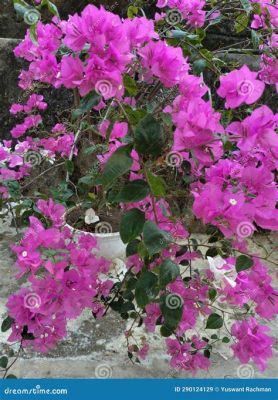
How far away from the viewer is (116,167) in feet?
1.91

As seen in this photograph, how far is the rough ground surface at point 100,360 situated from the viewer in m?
1.23

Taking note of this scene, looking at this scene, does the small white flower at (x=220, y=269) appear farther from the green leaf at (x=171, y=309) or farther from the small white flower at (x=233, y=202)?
the small white flower at (x=233, y=202)

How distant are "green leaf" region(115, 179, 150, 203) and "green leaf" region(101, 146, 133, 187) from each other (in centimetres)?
5

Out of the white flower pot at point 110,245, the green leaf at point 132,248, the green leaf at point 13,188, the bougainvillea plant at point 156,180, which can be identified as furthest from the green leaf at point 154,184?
the white flower pot at point 110,245

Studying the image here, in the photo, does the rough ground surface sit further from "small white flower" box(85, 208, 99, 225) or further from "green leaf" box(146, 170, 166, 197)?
"green leaf" box(146, 170, 166, 197)

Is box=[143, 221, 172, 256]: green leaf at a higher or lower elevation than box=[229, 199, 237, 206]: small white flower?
lower

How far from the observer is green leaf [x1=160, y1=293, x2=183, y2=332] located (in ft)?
2.31

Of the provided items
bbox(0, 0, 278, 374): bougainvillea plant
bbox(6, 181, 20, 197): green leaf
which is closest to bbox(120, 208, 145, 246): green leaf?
bbox(0, 0, 278, 374): bougainvillea plant

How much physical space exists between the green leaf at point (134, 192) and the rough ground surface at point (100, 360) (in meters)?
0.66

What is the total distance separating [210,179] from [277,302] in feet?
0.92

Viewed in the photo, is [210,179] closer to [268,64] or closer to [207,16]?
[268,64]

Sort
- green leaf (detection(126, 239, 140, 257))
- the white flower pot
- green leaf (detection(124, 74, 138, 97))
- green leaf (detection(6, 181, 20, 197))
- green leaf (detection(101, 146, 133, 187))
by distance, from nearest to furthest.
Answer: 1. green leaf (detection(101, 146, 133, 187))
2. green leaf (detection(124, 74, 138, 97))
3. green leaf (detection(126, 239, 140, 257))
4. green leaf (detection(6, 181, 20, 197))
5. the white flower pot

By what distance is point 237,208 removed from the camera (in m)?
0.61
